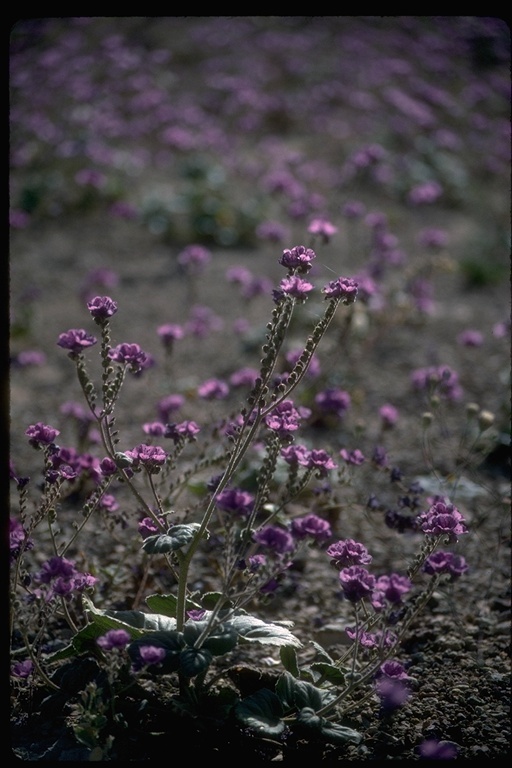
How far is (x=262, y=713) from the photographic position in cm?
245

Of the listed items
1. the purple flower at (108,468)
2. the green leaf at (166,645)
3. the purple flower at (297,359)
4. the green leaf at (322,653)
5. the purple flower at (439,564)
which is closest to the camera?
the green leaf at (166,645)

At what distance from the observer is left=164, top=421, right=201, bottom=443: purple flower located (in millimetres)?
2912

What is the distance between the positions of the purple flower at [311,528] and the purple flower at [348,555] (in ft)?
0.47

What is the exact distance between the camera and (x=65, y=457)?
3062 mm

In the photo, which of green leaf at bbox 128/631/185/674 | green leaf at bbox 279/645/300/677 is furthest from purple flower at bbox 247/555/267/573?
green leaf at bbox 128/631/185/674

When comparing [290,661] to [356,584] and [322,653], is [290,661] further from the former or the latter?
[356,584]

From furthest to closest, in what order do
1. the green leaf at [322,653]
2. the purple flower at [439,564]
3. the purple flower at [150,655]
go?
the green leaf at [322,653] < the purple flower at [439,564] < the purple flower at [150,655]

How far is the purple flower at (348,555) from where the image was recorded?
8.29ft

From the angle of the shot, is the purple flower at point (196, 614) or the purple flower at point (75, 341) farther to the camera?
the purple flower at point (196, 614)

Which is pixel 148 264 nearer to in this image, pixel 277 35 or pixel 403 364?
pixel 403 364

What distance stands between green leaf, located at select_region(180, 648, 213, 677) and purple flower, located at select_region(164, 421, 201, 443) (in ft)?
2.72

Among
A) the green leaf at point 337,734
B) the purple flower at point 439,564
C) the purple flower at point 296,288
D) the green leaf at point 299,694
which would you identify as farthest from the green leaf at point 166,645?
the purple flower at point 296,288

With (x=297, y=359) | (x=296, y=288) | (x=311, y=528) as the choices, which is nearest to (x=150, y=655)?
(x=311, y=528)

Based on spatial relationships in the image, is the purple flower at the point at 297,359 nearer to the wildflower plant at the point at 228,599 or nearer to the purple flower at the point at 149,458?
the wildflower plant at the point at 228,599
